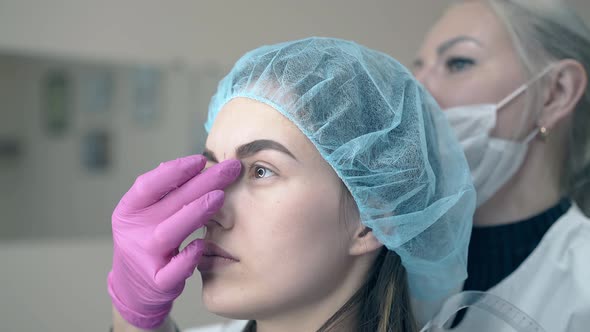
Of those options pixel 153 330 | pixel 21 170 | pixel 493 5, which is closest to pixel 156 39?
pixel 21 170

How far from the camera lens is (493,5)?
1.63m

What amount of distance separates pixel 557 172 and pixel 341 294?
2.97 feet

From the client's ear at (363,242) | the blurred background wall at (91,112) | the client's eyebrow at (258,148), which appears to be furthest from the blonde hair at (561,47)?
the blurred background wall at (91,112)

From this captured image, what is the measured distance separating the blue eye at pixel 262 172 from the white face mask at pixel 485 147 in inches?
26.0

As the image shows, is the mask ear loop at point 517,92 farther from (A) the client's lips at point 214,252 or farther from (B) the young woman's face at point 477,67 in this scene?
(A) the client's lips at point 214,252

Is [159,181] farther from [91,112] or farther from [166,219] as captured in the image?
[91,112]

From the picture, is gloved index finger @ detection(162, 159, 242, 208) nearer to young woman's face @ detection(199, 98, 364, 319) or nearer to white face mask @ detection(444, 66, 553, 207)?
young woman's face @ detection(199, 98, 364, 319)

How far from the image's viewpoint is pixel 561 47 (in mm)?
1604

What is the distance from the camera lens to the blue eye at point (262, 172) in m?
1.03

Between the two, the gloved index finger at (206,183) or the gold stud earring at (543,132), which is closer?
the gloved index finger at (206,183)

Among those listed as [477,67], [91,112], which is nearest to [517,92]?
[477,67]

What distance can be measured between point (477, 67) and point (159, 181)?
970 mm

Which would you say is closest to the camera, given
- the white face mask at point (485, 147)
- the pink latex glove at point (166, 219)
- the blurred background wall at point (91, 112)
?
the pink latex glove at point (166, 219)

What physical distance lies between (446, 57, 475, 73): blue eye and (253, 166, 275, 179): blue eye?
81 cm
